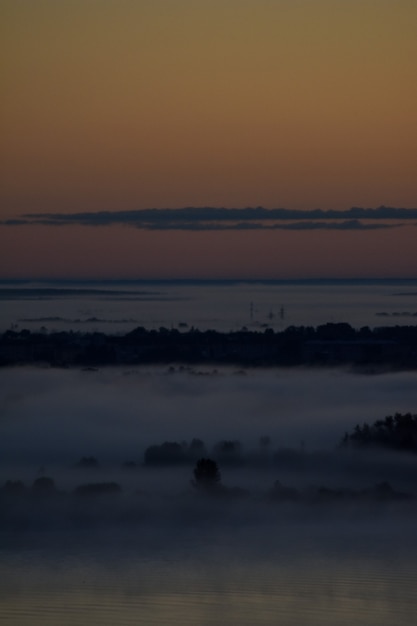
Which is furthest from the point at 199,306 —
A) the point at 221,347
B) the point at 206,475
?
the point at 206,475

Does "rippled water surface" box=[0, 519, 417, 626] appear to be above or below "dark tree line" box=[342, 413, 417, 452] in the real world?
below

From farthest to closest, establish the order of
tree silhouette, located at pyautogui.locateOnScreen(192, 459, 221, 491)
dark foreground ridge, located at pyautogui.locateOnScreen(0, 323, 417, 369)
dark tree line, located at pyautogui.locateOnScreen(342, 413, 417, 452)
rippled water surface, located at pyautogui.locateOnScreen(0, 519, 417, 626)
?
dark foreground ridge, located at pyautogui.locateOnScreen(0, 323, 417, 369)
dark tree line, located at pyautogui.locateOnScreen(342, 413, 417, 452)
tree silhouette, located at pyautogui.locateOnScreen(192, 459, 221, 491)
rippled water surface, located at pyautogui.locateOnScreen(0, 519, 417, 626)

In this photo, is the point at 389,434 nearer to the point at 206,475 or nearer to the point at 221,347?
the point at 206,475

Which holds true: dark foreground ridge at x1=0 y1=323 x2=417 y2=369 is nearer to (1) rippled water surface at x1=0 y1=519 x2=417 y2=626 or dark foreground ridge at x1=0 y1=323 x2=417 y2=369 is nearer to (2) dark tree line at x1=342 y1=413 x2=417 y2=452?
(2) dark tree line at x1=342 y1=413 x2=417 y2=452

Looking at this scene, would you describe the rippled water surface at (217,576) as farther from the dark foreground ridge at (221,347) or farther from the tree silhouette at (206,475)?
the dark foreground ridge at (221,347)

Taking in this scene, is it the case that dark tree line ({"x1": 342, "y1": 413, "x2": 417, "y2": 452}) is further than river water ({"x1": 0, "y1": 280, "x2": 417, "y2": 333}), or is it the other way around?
river water ({"x1": 0, "y1": 280, "x2": 417, "y2": 333})

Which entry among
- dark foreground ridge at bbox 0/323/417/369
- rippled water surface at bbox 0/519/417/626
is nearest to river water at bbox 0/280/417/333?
dark foreground ridge at bbox 0/323/417/369
